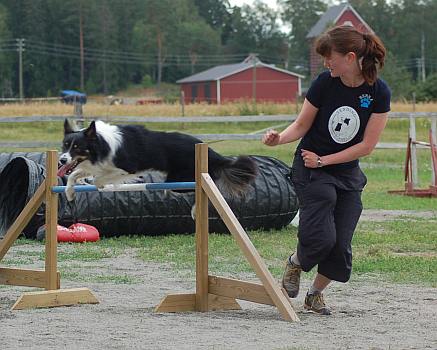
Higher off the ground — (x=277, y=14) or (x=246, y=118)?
(x=277, y=14)

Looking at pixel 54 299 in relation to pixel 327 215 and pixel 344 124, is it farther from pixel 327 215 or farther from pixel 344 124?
pixel 344 124

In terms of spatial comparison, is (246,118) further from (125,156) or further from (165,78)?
(165,78)

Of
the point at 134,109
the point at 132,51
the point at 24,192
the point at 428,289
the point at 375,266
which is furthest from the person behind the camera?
the point at 132,51

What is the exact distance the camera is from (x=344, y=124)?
563 cm

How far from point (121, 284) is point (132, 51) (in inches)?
3290

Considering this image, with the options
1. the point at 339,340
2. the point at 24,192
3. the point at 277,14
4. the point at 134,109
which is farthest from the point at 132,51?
the point at 339,340

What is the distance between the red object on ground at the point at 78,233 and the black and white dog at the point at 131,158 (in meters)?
3.02

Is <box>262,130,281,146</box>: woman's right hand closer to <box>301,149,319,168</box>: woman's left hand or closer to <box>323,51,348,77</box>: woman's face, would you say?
<box>301,149,319,168</box>: woman's left hand

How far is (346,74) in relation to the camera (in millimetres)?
5570

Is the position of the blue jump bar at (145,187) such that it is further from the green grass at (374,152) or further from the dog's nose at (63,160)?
the green grass at (374,152)

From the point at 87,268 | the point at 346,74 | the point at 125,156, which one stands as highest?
the point at 346,74

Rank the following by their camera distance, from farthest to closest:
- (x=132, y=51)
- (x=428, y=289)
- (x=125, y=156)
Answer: (x=132, y=51) < (x=428, y=289) < (x=125, y=156)

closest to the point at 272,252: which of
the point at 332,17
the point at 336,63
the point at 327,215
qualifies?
the point at 327,215

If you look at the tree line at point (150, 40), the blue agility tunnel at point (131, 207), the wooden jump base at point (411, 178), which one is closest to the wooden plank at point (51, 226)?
the blue agility tunnel at point (131, 207)
